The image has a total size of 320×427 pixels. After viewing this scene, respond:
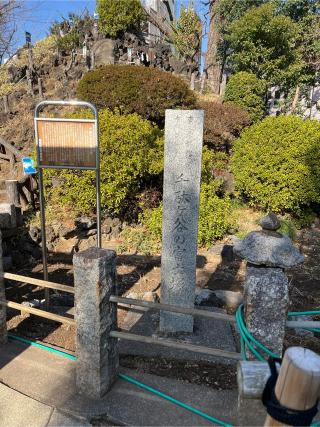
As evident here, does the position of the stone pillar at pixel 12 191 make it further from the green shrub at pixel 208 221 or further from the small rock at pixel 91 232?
the green shrub at pixel 208 221

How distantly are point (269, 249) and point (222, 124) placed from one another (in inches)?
310

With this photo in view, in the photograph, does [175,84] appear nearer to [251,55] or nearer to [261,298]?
[251,55]

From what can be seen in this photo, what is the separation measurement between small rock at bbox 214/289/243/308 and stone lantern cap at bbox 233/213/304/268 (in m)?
2.50

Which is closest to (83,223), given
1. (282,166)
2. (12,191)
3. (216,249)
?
(12,191)

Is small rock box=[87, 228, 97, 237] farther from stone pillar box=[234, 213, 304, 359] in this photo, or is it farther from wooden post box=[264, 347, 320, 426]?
wooden post box=[264, 347, 320, 426]

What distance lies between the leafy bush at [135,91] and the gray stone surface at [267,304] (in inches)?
280

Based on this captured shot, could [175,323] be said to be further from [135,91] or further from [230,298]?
[135,91]

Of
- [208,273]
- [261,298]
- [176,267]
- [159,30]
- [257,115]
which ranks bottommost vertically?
[208,273]

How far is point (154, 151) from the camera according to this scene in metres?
7.07

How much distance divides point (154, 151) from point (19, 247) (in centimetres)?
319

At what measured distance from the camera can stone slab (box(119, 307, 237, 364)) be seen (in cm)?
332

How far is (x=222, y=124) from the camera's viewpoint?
941 cm

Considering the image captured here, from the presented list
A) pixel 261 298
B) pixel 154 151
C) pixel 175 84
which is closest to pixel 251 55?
pixel 175 84

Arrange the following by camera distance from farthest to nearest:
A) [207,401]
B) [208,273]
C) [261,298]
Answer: [208,273] < [207,401] < [261,298]
